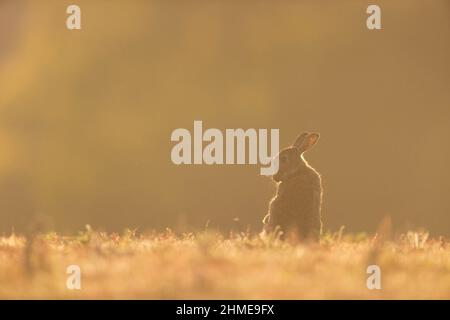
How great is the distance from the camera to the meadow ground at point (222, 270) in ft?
16.0

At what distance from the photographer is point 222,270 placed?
5.30 metres

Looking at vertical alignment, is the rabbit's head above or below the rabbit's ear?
below

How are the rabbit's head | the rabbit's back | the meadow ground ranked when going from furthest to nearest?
the rabbit's head, the rabbit's back, the meadow ground

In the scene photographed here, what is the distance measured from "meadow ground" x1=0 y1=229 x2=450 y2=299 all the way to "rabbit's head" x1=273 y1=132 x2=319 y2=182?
1.39 meters

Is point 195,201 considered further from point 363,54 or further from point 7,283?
point 7,283

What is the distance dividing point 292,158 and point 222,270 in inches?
117

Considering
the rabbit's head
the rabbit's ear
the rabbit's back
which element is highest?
the rabbit's ear

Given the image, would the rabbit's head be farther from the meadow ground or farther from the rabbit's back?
the meadow ground

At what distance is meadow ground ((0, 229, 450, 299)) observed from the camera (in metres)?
4.87

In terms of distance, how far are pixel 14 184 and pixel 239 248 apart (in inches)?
754

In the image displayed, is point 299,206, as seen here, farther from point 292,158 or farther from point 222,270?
point 222,270

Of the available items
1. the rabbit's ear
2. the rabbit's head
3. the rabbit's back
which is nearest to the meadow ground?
the rabbit's back

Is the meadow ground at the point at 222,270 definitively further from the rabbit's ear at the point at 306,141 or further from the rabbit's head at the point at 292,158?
the rabbit's ear at the point at 306,141

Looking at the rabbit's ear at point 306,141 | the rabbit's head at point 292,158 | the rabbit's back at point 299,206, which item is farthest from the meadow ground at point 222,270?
the rabbit's ear at point 306,141
